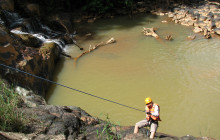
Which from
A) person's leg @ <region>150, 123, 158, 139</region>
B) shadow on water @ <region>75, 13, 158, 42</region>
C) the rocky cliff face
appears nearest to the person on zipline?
person's leg @ <region>150, 123, 158, 139</region>

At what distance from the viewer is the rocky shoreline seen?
3411 millimetres

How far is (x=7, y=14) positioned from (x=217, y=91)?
1017 cm

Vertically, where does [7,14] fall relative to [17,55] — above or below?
above

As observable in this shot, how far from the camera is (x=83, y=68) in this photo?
7680 millimetres

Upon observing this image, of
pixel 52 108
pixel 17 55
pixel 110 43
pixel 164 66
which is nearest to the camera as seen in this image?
pixel 52 108

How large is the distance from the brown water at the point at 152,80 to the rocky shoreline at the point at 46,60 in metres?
0.81

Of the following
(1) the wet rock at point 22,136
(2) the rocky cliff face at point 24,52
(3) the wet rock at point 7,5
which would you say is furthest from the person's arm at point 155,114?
(3) the wet rock at point 7,5

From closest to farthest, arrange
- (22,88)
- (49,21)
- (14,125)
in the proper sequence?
(14,125) < (22,88) < (49,21)

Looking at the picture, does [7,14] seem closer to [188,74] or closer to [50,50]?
[50,50]

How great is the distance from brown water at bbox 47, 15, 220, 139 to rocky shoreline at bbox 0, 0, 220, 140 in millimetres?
815

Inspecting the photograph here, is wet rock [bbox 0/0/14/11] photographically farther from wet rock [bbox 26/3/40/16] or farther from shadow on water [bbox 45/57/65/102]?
shadow on water [bbox 45/57/65/102]

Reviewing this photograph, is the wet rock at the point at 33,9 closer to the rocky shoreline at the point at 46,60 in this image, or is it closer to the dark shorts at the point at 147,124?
the rocky shoreline at the point at 46,60

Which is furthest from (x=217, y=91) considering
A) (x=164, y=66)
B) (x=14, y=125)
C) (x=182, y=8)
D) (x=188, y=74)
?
(x=182, y=8)

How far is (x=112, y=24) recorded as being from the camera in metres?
12.6
